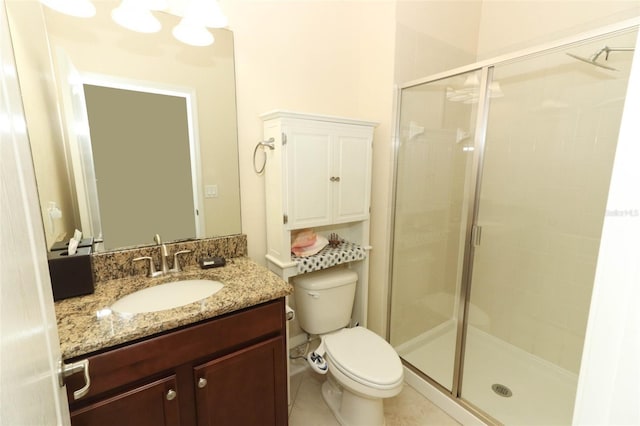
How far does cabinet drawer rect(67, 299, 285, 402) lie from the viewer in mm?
869

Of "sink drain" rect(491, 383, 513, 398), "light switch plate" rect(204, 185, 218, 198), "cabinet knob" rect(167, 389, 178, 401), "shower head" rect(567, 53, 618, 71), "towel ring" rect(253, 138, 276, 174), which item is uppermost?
"shower head" rect(567, 53, 618, 71)

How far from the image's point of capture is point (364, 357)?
146cm

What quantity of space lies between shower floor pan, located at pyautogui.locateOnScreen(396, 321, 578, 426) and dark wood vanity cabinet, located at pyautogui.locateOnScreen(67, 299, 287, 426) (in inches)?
43.0

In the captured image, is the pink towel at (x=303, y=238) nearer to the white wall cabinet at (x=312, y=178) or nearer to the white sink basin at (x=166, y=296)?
the white wall cabinet at (x=312, y=178)

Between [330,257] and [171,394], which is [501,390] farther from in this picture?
[171,394]

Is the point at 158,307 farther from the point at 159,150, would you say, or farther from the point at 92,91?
the point at 92,91

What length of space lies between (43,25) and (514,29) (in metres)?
2.65

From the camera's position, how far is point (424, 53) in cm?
188

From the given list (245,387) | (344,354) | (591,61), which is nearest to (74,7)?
(245,387)

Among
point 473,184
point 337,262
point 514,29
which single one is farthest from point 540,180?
point 337,262

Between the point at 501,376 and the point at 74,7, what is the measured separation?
9.45 ft

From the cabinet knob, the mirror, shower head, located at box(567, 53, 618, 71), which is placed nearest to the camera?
the cabinet knob

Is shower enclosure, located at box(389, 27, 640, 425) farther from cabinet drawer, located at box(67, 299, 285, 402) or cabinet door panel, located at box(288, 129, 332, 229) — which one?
cabinet drawer, located at box(67, 299, 285, 402)

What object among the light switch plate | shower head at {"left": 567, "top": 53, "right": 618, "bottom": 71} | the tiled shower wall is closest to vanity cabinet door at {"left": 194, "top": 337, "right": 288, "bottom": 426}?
the light switch plate
